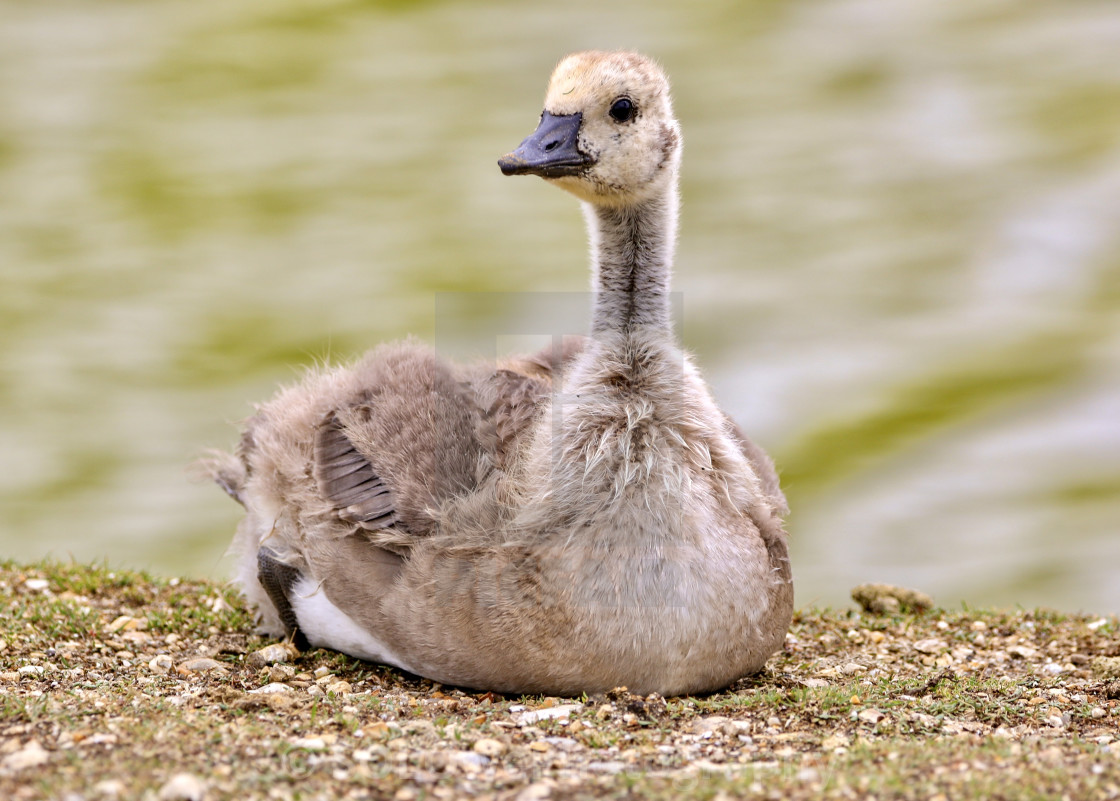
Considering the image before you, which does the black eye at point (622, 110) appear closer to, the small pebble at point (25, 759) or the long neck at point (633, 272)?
the long neck at point (633, 272)

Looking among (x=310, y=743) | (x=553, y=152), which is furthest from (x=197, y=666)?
(x=553, y=152)

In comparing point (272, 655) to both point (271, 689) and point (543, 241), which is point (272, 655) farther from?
point (543, 241)

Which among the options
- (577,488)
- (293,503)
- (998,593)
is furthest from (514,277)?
(577,488)

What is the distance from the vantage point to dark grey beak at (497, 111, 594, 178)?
495cm

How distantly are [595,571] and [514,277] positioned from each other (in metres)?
10.2

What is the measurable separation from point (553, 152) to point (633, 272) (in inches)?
23.9

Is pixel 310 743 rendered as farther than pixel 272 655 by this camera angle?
No

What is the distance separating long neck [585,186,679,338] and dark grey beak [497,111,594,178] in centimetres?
34

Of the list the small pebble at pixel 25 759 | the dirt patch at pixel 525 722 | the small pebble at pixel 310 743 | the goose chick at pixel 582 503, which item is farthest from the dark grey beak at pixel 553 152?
the small pebble at pixel 25 759

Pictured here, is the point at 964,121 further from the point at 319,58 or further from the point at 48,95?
the point at 48,95

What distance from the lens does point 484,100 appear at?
1886cm

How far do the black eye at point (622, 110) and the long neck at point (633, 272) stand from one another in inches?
14.0

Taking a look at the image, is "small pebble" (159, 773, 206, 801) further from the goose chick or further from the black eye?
the black eye

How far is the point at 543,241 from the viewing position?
1596 centimetres
